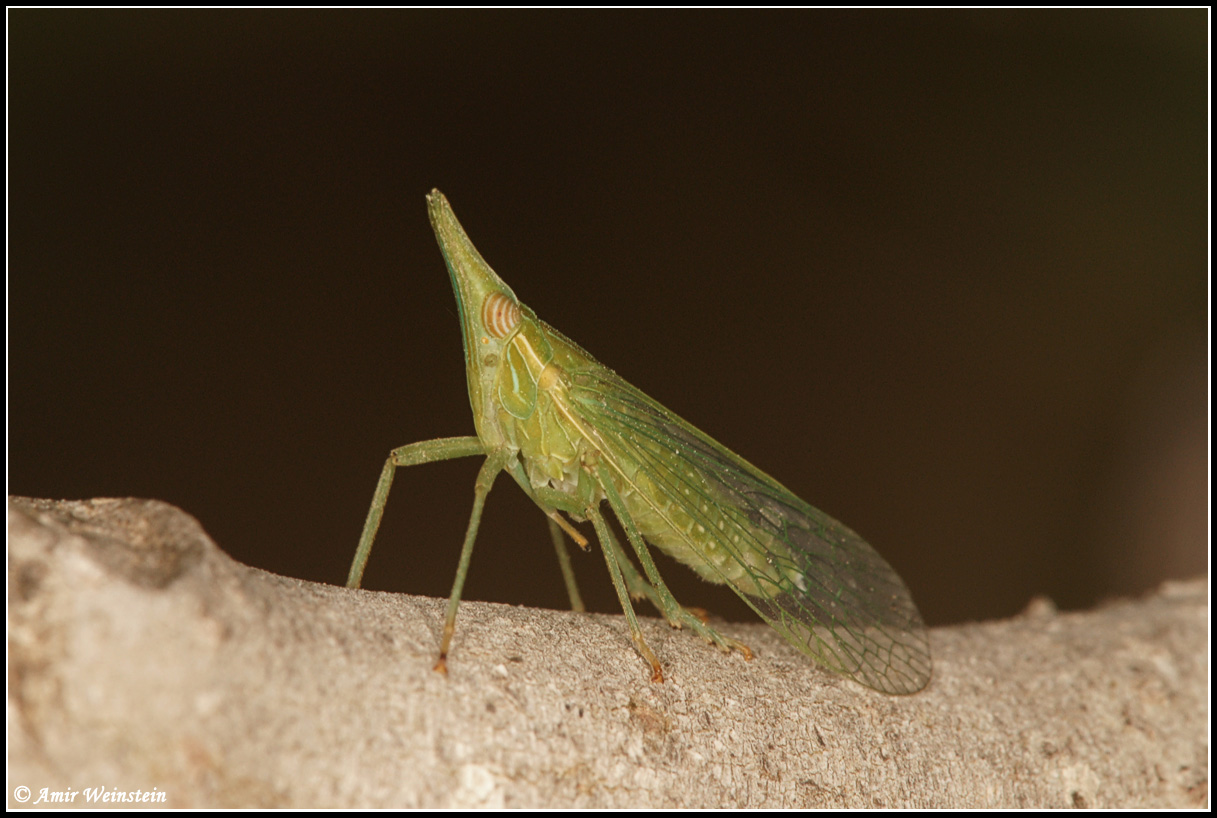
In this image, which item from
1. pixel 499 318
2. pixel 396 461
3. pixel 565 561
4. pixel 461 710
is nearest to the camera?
pixel 461 710

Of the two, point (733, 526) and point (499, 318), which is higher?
point (499, 318)

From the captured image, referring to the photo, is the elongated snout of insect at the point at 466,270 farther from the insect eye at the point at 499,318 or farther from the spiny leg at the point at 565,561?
the spiny leg at the point at 565,561

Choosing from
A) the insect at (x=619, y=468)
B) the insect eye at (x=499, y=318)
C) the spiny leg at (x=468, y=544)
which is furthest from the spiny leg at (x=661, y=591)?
the insect eye at (x=499, y=318)

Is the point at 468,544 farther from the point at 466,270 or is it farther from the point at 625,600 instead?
the point at 466,270

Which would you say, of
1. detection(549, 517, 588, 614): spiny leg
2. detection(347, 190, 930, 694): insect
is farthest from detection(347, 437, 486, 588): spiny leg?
detection(549, 517, 588, 614): spiny leg

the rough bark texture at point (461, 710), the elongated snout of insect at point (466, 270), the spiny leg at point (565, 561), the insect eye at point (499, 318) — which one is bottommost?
the spiny leg at point (565, 561)

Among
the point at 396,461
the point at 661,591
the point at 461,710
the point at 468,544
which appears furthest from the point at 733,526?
the point at 461,710
